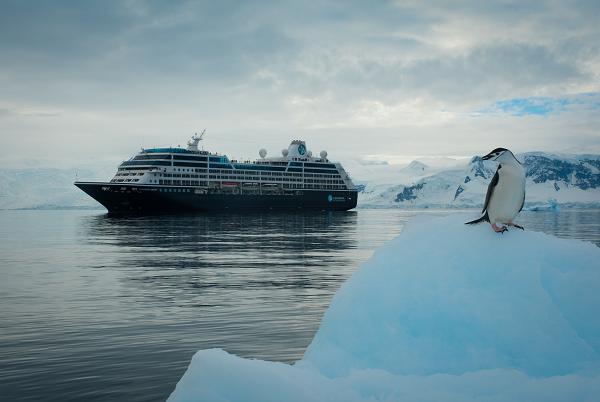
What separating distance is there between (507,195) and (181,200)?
96.6m

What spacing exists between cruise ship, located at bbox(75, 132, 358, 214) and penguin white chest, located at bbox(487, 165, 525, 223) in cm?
9081

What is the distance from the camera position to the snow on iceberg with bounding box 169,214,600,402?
5277 millimetres

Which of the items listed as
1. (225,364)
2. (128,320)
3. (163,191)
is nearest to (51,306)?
(128,320)

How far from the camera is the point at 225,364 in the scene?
5414mm

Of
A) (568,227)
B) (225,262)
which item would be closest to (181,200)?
(568,227)

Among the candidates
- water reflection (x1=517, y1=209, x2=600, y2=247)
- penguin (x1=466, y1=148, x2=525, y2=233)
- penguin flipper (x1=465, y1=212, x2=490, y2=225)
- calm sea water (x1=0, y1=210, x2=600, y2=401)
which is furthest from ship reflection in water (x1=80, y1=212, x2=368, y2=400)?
water reflection (x1=517, y1=209, x2=600, y2=247)

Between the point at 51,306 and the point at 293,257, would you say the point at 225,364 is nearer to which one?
the point at 51,306

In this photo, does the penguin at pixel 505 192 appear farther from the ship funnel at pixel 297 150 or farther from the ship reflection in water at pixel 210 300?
the ship funnel at pixel 297 150

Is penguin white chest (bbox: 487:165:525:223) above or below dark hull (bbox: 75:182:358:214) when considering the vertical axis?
above

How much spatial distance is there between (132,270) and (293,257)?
8.81 meters

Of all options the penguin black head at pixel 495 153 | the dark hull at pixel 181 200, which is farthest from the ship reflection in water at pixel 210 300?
the dark hull at pixel 181 200

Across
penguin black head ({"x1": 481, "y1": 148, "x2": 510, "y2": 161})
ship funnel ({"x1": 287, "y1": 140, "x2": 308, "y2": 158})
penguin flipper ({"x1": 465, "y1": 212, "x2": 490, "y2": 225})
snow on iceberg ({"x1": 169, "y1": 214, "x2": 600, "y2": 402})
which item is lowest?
snow on iceberg ({"x1": 169, "y1": 214, "x2": 600, "y2": 402})

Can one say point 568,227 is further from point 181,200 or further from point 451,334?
point 181,200

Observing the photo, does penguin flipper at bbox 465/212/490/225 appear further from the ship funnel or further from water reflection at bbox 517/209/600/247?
the ship funnel
